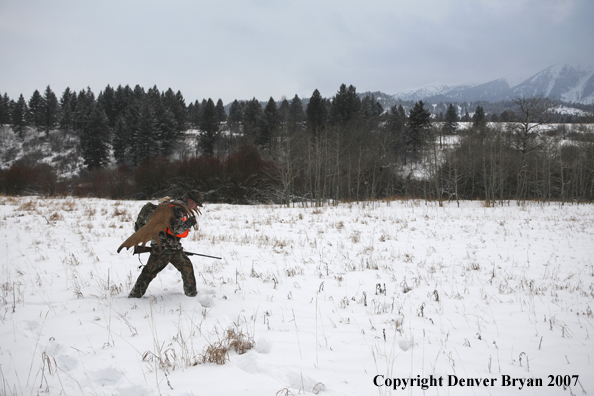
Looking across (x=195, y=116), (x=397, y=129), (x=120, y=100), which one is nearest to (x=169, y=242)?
(x=397, y=129)

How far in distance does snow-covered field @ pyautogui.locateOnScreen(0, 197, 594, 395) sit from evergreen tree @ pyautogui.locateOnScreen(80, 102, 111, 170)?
184 ft

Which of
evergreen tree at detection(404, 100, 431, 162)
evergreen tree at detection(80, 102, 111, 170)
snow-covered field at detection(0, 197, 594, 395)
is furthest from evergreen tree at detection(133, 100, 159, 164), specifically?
snow-covered field at detection(0, 197, 594, 395)

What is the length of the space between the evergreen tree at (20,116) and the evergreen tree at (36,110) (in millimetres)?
1241

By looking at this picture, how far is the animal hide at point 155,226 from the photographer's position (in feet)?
12.4

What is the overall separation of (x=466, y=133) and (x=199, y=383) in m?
45.4

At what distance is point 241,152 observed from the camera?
117ft

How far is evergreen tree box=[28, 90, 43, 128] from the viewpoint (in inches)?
2753

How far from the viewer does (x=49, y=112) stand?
2699 inches

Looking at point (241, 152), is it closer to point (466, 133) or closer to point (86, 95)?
point (466, 133)

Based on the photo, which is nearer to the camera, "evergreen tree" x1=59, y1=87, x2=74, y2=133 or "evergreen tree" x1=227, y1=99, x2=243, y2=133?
"evergreen tree" x1=59, y1=87, x2=74, y2=133

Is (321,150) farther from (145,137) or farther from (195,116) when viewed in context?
(195,116)

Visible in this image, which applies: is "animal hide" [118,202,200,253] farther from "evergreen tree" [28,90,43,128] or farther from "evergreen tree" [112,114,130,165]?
"evergreen tree" [28,90,43,128]

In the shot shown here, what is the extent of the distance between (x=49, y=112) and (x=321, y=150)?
255ft

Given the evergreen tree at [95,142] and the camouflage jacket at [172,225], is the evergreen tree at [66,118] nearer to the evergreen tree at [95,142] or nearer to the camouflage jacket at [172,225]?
the evergreen tree at [95,142]
